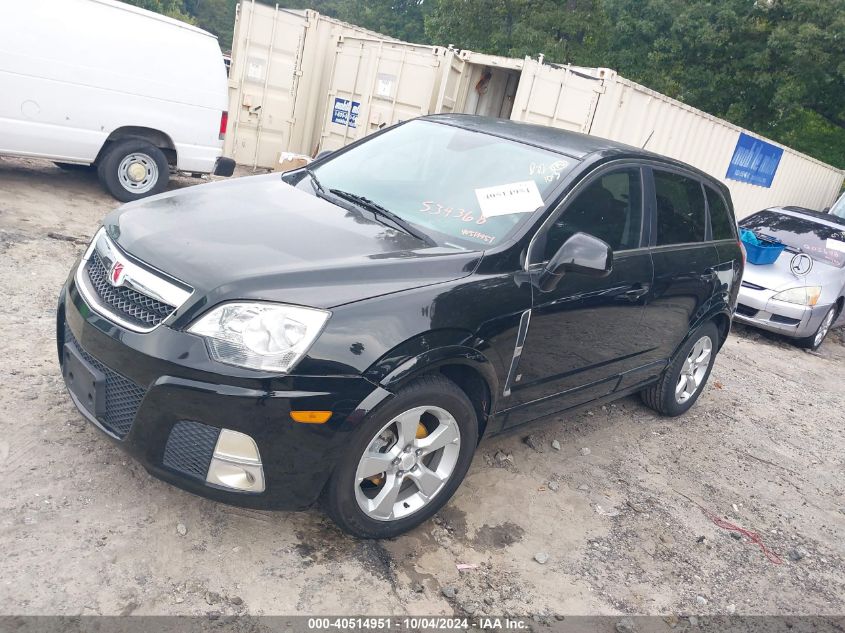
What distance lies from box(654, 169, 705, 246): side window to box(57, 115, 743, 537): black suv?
24mm

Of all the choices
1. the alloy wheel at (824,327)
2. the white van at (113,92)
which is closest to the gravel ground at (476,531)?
the white van at (113,92)

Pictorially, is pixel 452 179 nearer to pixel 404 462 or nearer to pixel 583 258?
pixel 583 258

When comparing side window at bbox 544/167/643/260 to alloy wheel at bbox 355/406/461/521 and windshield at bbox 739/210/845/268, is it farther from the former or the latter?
windshield at bbox 739/210/845/268

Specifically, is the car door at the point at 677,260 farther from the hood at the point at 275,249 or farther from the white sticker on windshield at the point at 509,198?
the hood at the point at 275,249

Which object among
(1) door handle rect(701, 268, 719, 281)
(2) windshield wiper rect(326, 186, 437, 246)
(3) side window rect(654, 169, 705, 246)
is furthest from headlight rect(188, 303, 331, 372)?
(1) door handle rect(701, 268, 719, 281)

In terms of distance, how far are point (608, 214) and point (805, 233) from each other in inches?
273

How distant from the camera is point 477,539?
11.0 feet

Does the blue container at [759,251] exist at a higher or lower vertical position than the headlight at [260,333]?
lower

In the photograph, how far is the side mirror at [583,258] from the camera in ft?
10.5

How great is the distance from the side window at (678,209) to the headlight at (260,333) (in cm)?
247

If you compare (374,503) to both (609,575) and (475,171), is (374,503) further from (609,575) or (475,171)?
(475,171)

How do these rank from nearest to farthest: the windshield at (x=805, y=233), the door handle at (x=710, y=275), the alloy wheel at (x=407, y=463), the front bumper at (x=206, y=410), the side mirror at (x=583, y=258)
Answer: the front bumper at (x=206, y=410)
the alloy wheel at (x=407, y=463)
the side mirror at (x=583, y=258)
the door handle at (x=710, y=275)
the windshield at (x=805, y=233)

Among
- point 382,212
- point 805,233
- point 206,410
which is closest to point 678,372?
point 382,212

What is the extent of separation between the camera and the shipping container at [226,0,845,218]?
33.2 ft
